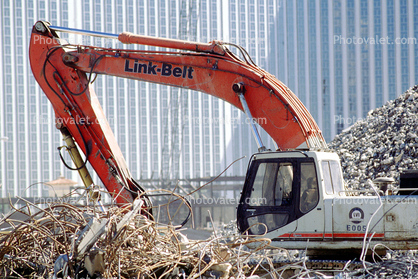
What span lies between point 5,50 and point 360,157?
25.7 m

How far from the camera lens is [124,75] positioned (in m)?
6.50

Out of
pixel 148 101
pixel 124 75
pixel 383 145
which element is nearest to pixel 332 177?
pixel 124 75

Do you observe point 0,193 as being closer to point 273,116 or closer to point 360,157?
point 360,157

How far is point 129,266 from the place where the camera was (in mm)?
4262

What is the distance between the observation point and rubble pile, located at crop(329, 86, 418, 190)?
947cm

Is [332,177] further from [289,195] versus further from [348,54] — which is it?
[348,54]

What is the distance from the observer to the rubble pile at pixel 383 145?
947 centimetres

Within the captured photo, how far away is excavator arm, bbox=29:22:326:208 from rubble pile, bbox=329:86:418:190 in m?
4.04

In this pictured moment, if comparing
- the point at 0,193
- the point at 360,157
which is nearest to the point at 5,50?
the point at 0,193

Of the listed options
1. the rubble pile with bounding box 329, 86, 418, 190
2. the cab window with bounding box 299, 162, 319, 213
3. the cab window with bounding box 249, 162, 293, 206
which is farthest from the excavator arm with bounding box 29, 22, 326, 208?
the rubble pile with bounding box 329, 86, 418, 190

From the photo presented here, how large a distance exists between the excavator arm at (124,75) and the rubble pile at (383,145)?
4.04 m

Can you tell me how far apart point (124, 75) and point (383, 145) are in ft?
21.4

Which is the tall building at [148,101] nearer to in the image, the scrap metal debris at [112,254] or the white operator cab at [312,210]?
the white operator cab at [312,210]

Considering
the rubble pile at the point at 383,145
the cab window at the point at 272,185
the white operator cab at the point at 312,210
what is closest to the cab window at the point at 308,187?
the white operator cab at the point at 312,210
